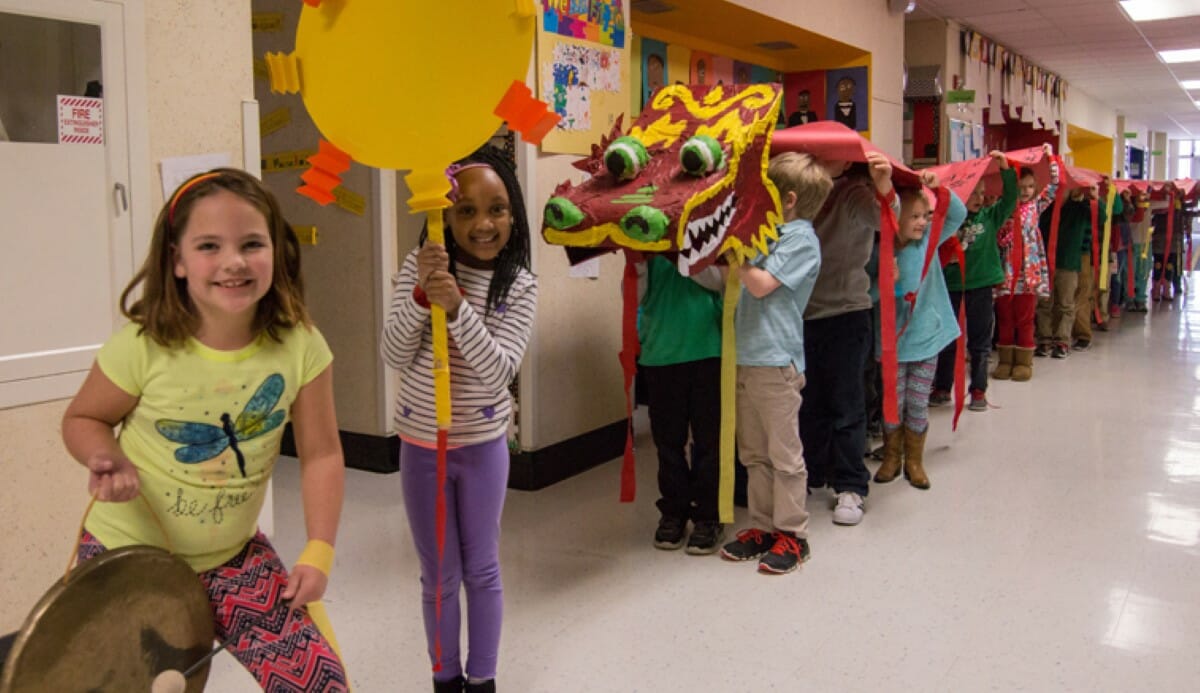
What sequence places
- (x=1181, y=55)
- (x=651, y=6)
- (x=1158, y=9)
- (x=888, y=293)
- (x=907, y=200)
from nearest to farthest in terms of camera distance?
(x=888, y=293), (x=907, y=200), (x=651, y=6), (x=1158, y=9), (x=1181, y=55)

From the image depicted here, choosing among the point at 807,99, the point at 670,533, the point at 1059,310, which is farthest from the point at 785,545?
the point at 1059,310

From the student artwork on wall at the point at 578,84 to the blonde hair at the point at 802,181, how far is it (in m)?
1.02

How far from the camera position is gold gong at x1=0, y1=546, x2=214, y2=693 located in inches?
48.4

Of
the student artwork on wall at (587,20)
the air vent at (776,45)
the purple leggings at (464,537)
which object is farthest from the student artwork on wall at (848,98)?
the purple leggings at (464,537)

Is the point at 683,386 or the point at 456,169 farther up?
the point at 456,169

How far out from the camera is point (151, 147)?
2.65 metres

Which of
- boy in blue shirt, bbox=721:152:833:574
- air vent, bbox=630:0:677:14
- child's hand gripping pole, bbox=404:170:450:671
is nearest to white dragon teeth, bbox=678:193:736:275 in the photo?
boy in blue shirt, bbox=721:152:833:574

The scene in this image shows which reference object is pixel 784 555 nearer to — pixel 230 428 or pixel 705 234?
pixel 705 234

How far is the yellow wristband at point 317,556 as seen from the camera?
1501 mm

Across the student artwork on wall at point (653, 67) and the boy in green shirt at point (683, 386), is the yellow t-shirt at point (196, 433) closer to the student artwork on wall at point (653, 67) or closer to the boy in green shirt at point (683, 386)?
the boy in green shirt at point (683, 386)

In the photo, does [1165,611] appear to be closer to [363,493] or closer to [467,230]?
[467,230]

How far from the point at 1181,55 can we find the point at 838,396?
390 inches

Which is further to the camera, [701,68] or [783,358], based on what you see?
[701,68]

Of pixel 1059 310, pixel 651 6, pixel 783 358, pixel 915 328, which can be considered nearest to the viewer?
pixel 783 358
